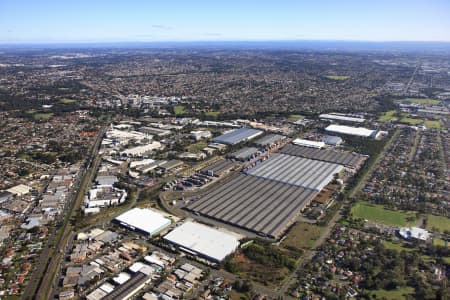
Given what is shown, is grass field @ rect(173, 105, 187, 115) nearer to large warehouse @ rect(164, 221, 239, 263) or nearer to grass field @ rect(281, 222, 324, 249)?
large warehouse @ rect(164, 221, 239, 263)

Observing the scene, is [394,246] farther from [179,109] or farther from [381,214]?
[179,109]

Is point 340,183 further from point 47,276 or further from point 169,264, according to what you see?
point 47,276

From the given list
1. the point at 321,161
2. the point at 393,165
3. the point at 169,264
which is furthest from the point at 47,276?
the point at 393,165

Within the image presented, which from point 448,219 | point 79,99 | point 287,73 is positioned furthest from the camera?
point 287,73

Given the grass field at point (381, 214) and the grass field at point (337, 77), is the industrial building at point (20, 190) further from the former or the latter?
the grass field at point (337, 77)

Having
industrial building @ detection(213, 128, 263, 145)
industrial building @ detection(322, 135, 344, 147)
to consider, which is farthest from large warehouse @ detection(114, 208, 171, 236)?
industrial building @ detection(322, 135, 344, 147)

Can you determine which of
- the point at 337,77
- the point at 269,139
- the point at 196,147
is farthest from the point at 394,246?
the point at 337,77

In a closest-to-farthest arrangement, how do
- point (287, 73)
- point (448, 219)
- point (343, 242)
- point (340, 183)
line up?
point (343, 242)
point (448, 219)
point (340, 183)
point (287, 73)
